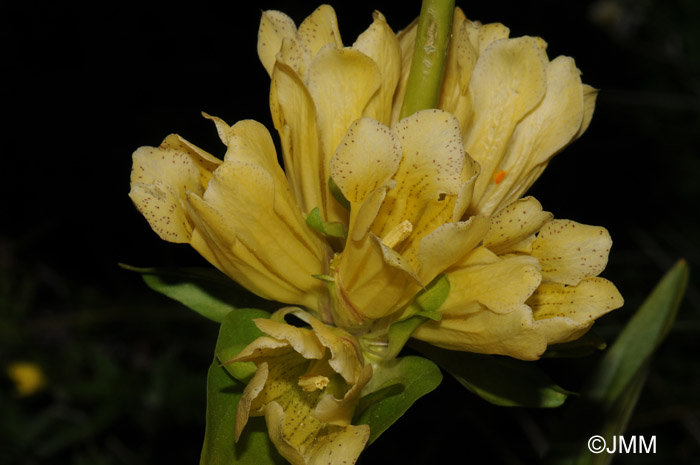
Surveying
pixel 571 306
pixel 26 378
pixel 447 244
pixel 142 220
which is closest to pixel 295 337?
pixel 447 244

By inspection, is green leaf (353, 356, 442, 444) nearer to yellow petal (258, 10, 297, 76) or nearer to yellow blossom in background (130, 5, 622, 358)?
yellow blossom in background (130, 5, 622, 358)

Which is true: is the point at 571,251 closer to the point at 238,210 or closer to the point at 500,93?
the point at 500,93

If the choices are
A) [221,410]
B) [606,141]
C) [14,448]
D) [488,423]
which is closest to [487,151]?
[221,410]

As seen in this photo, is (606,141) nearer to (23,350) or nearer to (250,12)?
(250,12)

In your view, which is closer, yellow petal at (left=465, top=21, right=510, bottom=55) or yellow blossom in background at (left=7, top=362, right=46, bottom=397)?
yellow petal at (left=465, top=21, right=510, bottom=55)

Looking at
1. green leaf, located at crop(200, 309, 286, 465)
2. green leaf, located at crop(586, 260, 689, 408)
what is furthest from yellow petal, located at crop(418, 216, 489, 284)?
green leaf, located at crop(586, 260, 689, 408)

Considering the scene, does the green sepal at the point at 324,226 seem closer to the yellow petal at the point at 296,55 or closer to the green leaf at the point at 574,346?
the yellow petal at the point at 296,55

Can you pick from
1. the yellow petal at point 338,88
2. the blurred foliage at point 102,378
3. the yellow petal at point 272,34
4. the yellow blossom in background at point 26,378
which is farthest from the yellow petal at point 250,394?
the yellow blossom in background at point 26,378

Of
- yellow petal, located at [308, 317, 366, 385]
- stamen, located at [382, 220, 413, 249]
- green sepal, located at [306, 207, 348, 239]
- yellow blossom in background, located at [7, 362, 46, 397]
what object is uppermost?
stamen, located at [382, 220, 413, 249]
